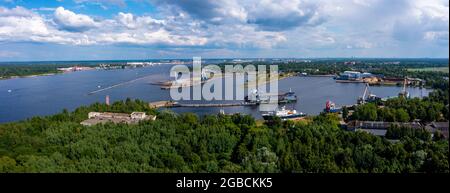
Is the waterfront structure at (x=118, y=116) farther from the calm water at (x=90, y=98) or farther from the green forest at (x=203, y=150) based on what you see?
the calm water at (x=90, y=98)

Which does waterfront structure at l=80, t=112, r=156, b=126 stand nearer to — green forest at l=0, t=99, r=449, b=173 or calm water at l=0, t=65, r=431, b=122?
green forest at l=0, t=99, r=449, b=173

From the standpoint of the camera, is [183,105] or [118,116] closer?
[118,116]

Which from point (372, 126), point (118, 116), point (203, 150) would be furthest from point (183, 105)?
point (203, 150)

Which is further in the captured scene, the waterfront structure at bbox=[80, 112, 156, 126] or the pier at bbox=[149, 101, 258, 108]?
the pier at bbox=[149, 101, 258, 108]

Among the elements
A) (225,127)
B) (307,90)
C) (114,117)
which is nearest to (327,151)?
(225,127)

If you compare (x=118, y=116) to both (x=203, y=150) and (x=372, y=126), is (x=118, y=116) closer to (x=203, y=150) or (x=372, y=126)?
(x=203, y=150)

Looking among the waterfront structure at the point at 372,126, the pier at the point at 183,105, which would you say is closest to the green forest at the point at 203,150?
the waterfront structure at the point at 372,126

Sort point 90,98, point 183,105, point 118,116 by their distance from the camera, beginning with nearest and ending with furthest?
1. point 118,116
2. point 183,105
3. point 90,98

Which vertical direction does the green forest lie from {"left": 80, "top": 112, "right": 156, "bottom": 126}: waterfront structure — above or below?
above

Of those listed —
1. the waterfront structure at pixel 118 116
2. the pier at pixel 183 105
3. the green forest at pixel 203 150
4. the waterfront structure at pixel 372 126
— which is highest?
the green forest at pixel 203 150

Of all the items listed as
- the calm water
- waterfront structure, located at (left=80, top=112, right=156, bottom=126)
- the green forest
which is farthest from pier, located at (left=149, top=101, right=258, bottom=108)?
the green forest
